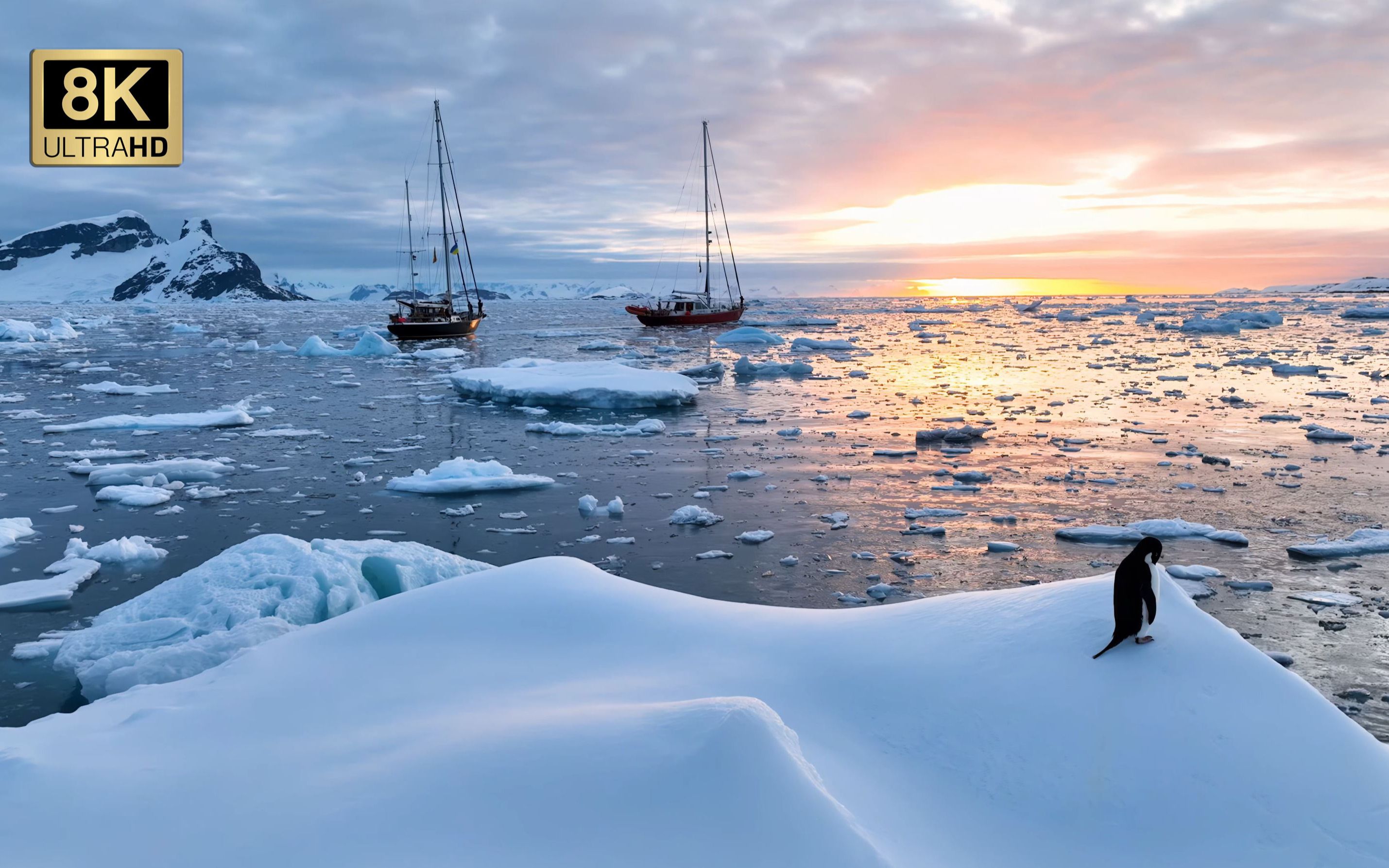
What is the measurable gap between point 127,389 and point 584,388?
473 inches

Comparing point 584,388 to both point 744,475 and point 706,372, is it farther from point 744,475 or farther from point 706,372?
point 744,475

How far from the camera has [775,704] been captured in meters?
4.16

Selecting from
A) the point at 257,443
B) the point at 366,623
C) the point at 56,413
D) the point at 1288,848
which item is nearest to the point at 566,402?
the point at 257,443

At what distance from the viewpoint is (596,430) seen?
15.3m

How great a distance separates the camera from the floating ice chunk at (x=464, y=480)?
10789mm

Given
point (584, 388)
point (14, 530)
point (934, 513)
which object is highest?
point (584, 388)

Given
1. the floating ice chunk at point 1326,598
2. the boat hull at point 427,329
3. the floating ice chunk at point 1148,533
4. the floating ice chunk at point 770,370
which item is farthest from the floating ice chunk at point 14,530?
the boat hull at point 427,329

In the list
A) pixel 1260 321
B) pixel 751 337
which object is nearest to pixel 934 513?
pixel 751 337

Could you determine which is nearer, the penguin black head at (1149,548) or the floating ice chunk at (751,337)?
the penguin black head at (1149,548)

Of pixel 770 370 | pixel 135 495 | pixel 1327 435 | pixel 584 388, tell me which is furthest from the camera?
pixel 770 370

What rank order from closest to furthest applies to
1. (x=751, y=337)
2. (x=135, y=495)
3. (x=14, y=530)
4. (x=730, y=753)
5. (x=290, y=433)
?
(x=730, y=753) < (x=14, y=530) < (x=135, y=495) < (x=290, y=433) < (x=751, y=337)

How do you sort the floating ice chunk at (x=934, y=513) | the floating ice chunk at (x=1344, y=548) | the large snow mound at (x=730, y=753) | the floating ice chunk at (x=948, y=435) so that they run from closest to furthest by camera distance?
the large snow mound at (x=730, y=753) → the floating ice chunk at (x=1344, y=548) → the floating ice chunk at (x=934, y=513) → the floating ice chunk at (x=948, y=435)

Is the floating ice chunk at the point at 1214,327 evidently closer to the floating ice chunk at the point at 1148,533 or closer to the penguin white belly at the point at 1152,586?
the floating ice chunk at the point at 1148,533

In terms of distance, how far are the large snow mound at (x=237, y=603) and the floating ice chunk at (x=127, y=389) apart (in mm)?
17356
